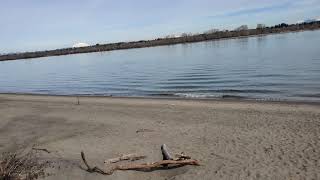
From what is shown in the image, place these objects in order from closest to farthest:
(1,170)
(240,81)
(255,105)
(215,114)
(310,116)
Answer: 1. (1,170)
2. (310,116)
3. (215,114)
4. (255,105)
5. (240,81)

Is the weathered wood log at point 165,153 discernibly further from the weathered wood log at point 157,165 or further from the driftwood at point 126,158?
the driftwood at point 126,158

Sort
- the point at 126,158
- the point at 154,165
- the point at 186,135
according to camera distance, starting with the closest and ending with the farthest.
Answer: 1. the point at 154,165
2. the point at 126,158
3. the point at 186,135

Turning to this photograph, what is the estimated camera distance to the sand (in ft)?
29.2

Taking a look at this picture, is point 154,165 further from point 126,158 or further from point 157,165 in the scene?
point 126,158

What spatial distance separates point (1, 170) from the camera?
794cm

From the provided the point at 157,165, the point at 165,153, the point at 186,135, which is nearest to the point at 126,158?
the point at 165,153

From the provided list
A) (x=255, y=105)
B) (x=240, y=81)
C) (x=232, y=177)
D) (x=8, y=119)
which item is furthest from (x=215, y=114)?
(x=240, y=81)

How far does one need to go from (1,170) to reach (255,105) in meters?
10.8

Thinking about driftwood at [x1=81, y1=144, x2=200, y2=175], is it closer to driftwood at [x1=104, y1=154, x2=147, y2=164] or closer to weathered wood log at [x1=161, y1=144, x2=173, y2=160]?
weathered wood log at [x1=161, y1=144, x2=173, y2=160]

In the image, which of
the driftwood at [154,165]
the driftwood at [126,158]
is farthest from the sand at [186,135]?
the driftwood at [126,158]

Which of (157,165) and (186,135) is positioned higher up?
(157,165)

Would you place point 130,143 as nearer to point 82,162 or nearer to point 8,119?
point 82,162

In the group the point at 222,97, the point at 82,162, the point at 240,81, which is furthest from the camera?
the point at 240,81

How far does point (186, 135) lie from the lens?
39.7 feet
